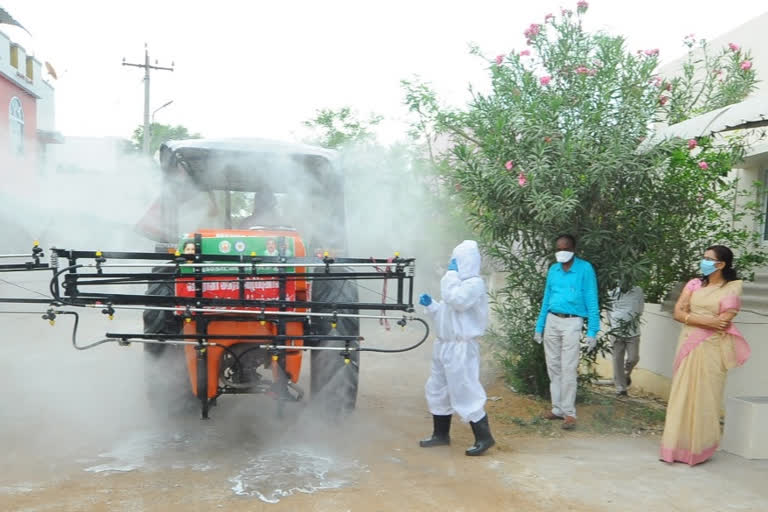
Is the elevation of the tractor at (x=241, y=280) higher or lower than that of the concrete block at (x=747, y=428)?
higher

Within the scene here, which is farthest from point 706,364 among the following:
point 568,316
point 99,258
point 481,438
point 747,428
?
point 99,258

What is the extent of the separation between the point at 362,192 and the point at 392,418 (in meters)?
6.55

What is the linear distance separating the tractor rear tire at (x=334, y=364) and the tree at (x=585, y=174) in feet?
5.41

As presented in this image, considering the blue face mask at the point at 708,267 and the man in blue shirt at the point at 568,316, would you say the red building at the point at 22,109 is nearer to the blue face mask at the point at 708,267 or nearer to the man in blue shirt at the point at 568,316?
the man in blue shirt at the point at 568,316

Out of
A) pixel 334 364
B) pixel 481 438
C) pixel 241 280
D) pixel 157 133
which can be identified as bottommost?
pixel 481 438

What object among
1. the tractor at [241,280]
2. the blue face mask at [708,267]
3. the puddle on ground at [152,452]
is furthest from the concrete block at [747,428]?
the puddle on ground at [152,452]

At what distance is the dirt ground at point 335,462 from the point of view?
14.5 ft

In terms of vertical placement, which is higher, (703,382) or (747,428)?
(703,382)

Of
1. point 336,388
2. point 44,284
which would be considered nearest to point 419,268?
point 44,284

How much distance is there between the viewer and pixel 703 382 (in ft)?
17.7

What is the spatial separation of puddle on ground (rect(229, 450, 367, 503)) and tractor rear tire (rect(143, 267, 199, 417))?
1274mm

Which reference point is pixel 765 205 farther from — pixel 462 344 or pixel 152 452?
pixel 152 452

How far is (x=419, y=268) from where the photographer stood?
15.8 meters

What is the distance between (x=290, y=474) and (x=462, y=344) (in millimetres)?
1633
